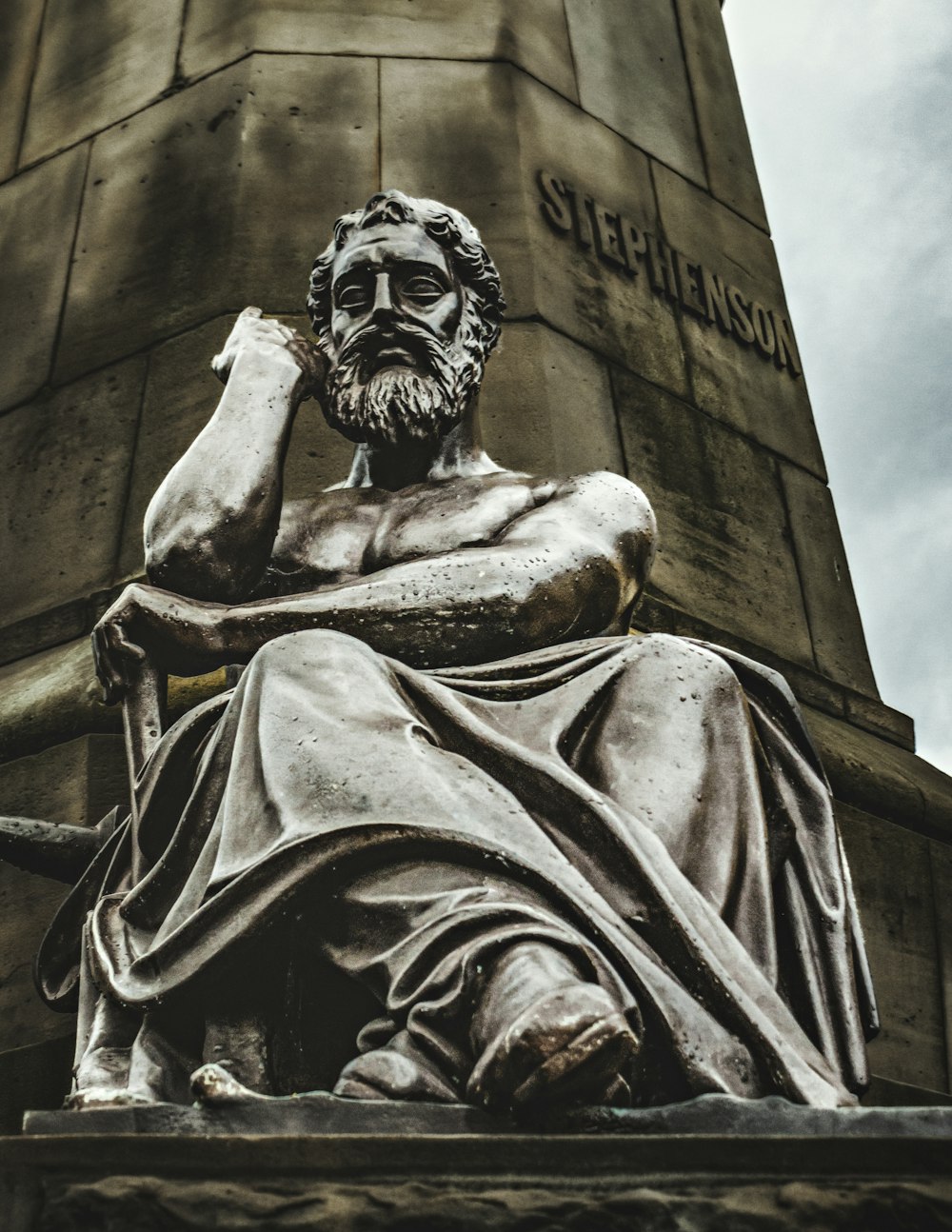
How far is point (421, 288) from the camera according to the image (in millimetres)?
4871

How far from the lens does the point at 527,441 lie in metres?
6.57

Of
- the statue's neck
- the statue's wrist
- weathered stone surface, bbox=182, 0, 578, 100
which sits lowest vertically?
the statue's neck

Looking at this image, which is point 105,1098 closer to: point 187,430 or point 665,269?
point 187,430

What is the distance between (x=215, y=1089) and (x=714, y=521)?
4633mm

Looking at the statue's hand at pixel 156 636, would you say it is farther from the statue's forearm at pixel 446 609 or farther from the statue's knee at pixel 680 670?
the statue's knee at pixel 680 670

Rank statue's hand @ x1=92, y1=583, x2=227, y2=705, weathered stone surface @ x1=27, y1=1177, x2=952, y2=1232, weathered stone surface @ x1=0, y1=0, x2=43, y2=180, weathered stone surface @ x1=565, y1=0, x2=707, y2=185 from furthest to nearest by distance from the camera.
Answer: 1. weathered stone surface @ x1=0, y1=0, x2=43, y2=180
2. weathered stone surface @ x1=565, y1=0, x2=707, y2=185
3. statue's hand @ x1=92, y1=583, x2=227, y2=705
4. weathered stone surface @ x1=27, y1=1177, x2=952, y2=1232

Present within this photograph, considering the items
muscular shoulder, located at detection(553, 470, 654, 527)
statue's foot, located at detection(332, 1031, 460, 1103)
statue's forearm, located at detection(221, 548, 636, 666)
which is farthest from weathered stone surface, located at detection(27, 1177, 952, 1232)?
muscular shoulder, located at detection(553, 470, 654, 527)

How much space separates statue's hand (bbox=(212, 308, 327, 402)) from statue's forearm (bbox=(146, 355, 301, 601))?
159mm

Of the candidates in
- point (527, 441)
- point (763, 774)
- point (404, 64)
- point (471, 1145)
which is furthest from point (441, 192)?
point (471, 1145)

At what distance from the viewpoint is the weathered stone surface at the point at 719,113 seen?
338 inches

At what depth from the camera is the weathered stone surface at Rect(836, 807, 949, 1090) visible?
18.5ft

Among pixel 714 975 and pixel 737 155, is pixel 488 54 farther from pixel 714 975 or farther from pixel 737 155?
pixel 714 975

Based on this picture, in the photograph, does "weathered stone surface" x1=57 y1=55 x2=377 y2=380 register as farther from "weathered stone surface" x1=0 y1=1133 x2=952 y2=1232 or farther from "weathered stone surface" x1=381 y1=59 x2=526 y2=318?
"weathered stone surface" x1=0 y1=1133 x2=952 y2=1232

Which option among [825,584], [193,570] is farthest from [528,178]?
[193,570]
